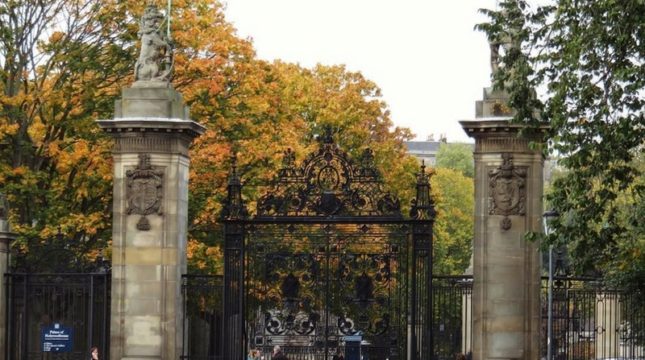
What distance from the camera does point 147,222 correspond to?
26.1 m

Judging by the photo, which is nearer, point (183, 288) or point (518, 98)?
point (518, 98)

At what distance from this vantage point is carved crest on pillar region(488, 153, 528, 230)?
25.1m

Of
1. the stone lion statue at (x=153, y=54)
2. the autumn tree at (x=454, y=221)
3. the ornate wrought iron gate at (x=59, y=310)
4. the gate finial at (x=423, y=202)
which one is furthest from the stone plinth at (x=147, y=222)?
the autumn tree at (x=454, y=221)

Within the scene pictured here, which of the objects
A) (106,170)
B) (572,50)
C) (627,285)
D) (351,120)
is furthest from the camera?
(351,120)

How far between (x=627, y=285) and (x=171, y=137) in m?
7.75

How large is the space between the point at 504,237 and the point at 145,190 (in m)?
5.92

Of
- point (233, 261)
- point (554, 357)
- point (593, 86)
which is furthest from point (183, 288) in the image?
point (593, 86)

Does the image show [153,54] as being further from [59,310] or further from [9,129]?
[9,129]

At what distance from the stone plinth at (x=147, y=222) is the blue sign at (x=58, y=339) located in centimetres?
79

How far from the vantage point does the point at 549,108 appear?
2281 centimetres

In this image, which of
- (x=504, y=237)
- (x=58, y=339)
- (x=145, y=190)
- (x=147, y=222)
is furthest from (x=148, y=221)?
(x=504, y=237)

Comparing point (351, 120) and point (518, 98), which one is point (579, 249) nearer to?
point (518, 98)

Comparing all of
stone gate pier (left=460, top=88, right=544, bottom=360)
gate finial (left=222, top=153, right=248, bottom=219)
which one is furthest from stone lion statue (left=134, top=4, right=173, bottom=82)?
stone gate pier (left=460, top=88, right=544, bottom=360)

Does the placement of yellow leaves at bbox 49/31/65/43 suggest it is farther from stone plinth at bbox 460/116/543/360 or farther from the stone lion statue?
stone plinth at bbox 460/116/543/360
